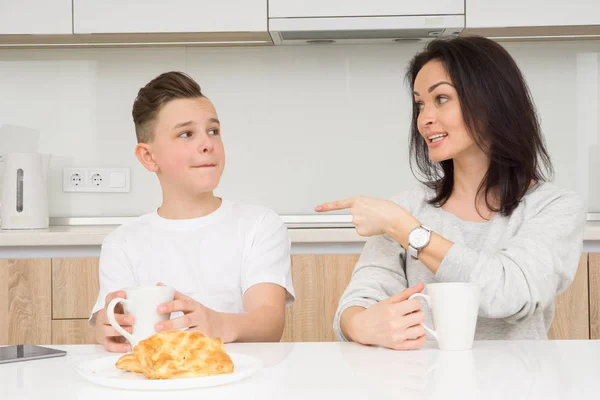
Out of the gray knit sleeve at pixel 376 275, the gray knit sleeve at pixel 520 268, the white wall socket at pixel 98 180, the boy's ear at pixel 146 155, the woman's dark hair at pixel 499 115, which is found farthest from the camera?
the white wall socket at pixel 98 180

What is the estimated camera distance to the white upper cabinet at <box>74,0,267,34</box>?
2643 millimetres

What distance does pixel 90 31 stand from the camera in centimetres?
266

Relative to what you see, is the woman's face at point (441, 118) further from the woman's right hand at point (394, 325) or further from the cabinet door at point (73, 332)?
the cabinet door at point (73, 332)

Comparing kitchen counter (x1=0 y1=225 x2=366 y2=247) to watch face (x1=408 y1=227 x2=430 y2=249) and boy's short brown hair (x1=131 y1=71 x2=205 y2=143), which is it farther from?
watch face (x1=408 y1=227 x2=430 y2=249)

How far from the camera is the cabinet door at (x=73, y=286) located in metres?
2.44

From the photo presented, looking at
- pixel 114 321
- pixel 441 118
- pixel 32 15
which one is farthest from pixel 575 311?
pixel 32 15

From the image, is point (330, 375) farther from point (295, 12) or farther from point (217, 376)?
point (295, 12)

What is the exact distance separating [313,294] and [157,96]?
3.33 ft

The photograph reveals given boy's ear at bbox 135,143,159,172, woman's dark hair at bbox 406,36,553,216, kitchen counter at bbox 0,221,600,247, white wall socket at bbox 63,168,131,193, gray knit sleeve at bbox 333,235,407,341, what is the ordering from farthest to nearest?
white wall socket at bbox 63,168,131,193 < kitchen counter at bbox 0,221,600,247 < boy's ear at bbox 135,143,159,172 < woman's dark hair at bbox 406,36,553,216 < gray knit sleeve at bbox 333,235,407,341

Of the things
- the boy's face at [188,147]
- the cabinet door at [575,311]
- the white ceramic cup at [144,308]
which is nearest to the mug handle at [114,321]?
the white ceramic cup at [144,308]

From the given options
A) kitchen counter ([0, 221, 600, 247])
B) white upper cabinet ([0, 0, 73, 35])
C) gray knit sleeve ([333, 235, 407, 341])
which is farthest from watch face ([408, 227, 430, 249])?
white upper cabinet ([0, 0, 73, 35])

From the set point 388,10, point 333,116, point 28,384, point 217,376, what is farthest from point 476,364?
point 333,116

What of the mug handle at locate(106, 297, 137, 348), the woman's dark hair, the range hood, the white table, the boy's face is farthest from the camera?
the range hood

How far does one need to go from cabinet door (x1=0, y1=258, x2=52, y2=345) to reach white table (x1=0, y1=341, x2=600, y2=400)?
1439mm
